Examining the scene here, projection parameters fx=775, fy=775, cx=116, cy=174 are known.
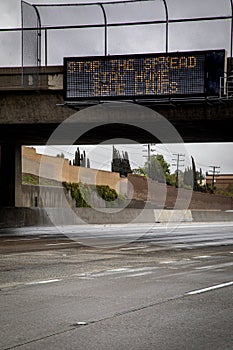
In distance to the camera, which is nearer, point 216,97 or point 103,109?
point 216,97

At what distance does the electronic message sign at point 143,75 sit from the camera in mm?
28406

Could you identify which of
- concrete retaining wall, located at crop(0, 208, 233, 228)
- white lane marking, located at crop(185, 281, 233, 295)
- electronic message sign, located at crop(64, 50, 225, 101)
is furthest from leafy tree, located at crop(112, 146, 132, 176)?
Answer: white lane marking, located at crop(185, 281, 233, 295)

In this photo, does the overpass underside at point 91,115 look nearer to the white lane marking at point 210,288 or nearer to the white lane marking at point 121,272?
the white lane marking at point 121,272

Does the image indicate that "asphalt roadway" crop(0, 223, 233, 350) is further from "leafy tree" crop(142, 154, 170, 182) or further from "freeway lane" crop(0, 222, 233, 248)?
"leafy tree" crop(142, 154, 170, 182)

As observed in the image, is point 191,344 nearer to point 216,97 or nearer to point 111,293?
point 111,293

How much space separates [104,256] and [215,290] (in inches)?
311

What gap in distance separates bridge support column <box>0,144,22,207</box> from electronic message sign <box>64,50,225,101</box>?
13.3 meters

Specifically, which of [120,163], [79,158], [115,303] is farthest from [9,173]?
[120,163]

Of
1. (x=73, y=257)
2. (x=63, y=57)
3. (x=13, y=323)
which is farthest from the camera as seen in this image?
(x=63, y=57)

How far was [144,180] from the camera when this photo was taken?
287 ft

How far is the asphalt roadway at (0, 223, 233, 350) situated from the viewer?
8.11 metres

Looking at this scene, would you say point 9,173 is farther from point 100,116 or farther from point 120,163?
point 120,163

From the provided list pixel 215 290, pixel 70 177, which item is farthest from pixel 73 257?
pixel 70 177

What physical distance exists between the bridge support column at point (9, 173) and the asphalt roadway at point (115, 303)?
75.2 feet
